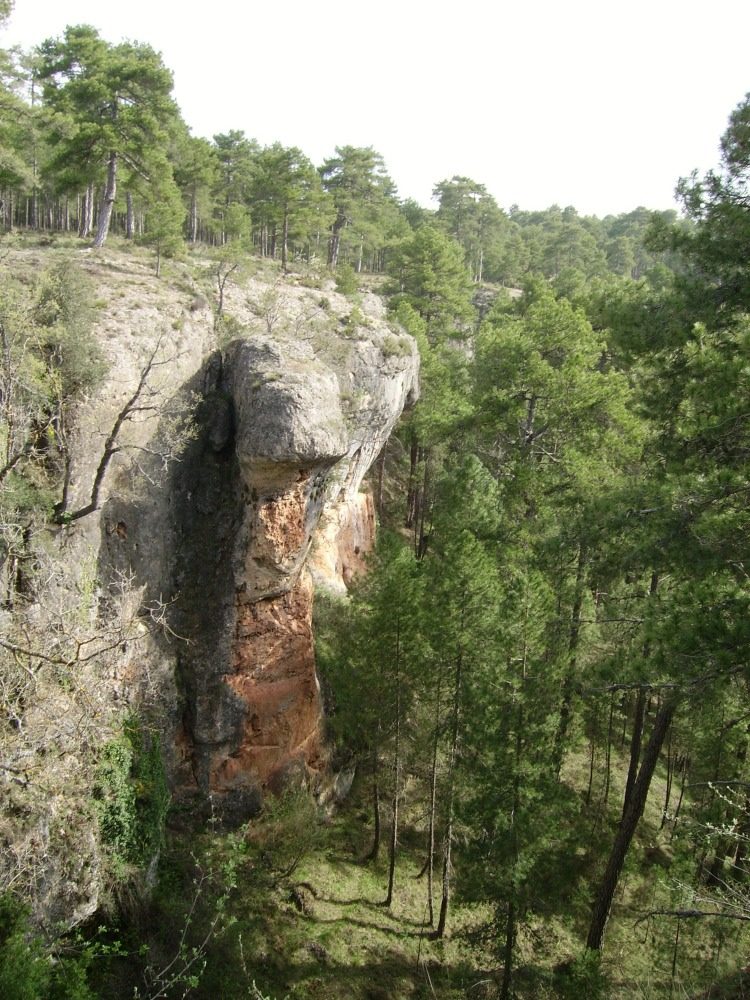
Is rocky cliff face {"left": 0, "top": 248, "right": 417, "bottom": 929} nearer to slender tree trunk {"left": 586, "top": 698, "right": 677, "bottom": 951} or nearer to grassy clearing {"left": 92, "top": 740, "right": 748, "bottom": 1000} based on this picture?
grassy clearing {"left": 92, "top": 740, "right": 748, "bottom": 1000}

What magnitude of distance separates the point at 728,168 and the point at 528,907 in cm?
1366

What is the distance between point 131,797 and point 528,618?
853 cm

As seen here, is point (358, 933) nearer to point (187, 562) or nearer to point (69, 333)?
point (187, 562)

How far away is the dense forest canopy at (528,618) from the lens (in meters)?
9.03

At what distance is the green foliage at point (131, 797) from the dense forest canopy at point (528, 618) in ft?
0.25

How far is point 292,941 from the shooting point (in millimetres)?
14141

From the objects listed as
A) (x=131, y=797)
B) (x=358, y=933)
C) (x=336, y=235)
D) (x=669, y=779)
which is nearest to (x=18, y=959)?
(x=131, y=797)

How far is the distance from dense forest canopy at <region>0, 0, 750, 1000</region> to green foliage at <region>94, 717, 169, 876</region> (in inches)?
3.0

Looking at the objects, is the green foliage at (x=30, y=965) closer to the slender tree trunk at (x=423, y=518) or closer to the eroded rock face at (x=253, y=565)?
the eroded rock face at (x=253, y=565)

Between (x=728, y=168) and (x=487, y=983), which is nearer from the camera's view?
(x=728, y=168)

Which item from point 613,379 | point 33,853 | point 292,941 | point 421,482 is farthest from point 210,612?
point 421,482

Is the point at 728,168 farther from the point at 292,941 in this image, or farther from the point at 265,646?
the point at 292,941

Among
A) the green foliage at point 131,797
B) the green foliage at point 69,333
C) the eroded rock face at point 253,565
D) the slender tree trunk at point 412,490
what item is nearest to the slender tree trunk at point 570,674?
the eroded rock face at point 253,565

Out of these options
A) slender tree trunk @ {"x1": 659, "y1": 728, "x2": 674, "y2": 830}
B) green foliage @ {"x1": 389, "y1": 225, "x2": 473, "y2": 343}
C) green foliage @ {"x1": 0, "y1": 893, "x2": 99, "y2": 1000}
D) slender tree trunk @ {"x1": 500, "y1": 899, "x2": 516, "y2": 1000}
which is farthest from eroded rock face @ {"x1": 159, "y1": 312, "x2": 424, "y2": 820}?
green foliage @ {"x1": 389, "y1": 225, "x2": 473, "y2": 343}
